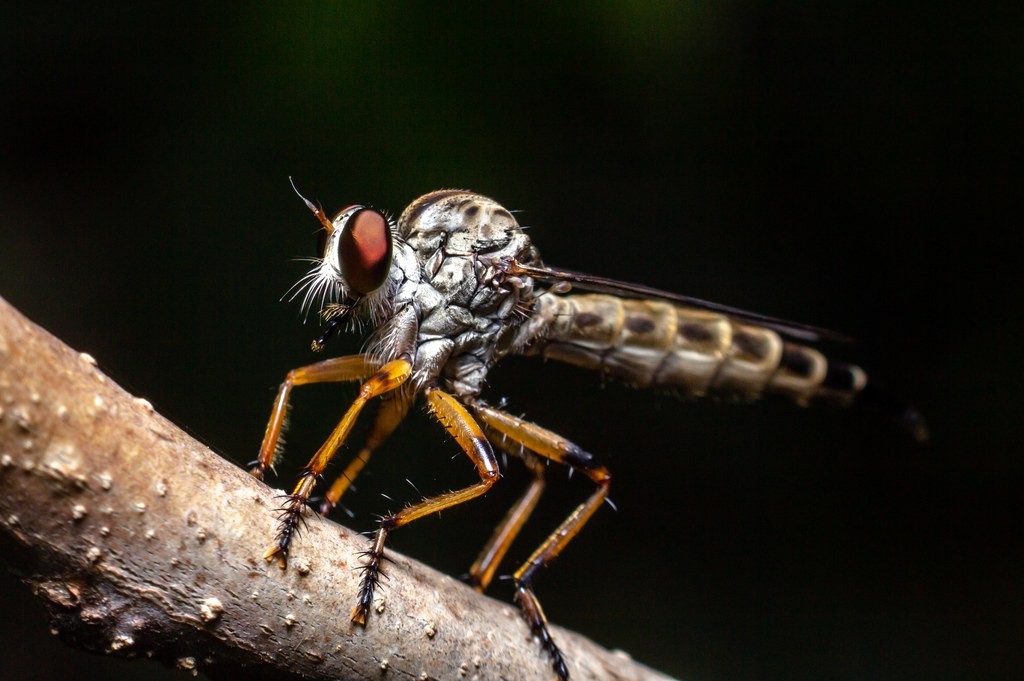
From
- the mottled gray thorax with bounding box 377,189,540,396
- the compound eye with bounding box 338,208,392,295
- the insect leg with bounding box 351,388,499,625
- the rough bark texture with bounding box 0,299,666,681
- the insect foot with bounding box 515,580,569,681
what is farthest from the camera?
the mottled gray thorax with bounding box 377,189,540,396

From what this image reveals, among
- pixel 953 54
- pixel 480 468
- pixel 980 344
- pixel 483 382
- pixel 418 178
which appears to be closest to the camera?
pixel 480 468

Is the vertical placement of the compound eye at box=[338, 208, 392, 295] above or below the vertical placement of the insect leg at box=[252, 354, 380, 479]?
above

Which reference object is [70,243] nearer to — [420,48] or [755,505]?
[420,48]

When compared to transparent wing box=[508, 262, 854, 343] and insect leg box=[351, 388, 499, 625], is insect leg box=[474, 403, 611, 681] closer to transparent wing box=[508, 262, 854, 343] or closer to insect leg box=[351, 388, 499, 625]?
insect leg box=[351, 388, 499, 625]

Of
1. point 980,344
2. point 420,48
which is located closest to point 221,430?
point 420,48

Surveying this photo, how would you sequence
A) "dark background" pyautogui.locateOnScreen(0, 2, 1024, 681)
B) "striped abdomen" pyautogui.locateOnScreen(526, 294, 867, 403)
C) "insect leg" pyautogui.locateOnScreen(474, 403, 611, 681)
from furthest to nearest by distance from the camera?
1. "striped abdomen" pyautogui.locateOnScreen(526, 294, 867, 403)
2. "dark background" pyautogui.locateOnScreen(0, 2, 1024, 681)
3. "insect leg" pyautogui.locateOnScreen(474, 403, 611, 681)

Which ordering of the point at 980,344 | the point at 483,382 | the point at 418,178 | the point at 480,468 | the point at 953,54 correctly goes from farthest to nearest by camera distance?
the point at 980,344, the point at 953,54, the point at 418,178, the point at 483,382, the point at 480,468

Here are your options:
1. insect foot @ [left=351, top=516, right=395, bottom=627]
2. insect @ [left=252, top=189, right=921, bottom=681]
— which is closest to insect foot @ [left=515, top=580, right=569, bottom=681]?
insect @ [left=252, top=189, right=921, bottom=681]

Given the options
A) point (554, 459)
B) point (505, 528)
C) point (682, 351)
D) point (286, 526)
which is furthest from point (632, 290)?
point (286, 526)
